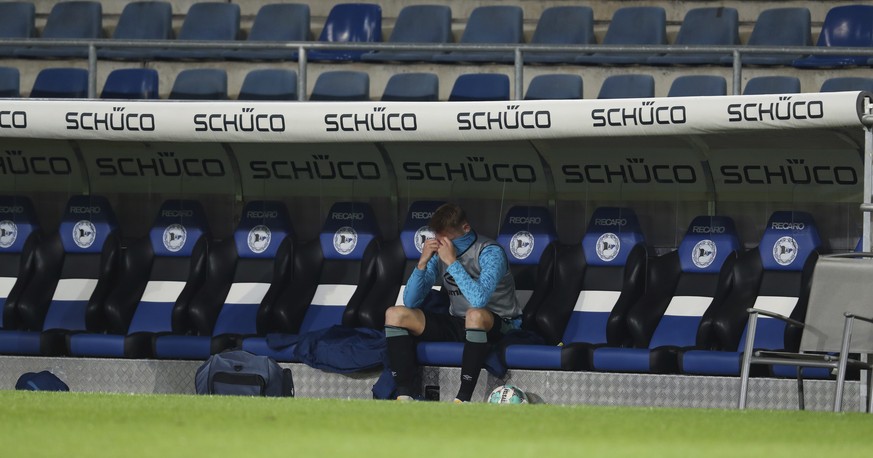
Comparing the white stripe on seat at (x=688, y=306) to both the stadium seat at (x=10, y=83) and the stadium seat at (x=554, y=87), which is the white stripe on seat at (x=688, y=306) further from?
the stadium seat at (x=10, y=83)

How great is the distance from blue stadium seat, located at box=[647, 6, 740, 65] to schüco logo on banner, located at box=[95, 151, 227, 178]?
4056 mm

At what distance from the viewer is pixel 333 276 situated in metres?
11.0

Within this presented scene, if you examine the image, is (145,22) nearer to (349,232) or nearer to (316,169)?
(316,169)

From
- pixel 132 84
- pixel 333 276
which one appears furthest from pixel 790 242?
pixel 132 84

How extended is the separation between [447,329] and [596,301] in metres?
1.12

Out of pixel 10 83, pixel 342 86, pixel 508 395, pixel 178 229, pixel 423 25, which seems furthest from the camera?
pixel 423 25

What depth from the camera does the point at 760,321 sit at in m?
9.88

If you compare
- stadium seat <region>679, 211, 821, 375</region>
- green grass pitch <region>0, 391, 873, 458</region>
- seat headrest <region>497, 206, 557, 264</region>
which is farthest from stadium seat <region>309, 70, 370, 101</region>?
green grass pitch <region>0, 391, 873, 458</region>

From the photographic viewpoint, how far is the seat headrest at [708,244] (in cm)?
1026

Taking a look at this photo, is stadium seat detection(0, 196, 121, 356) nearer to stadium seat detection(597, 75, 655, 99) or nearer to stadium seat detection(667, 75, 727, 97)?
stadium seat detection(597, 75, 655, 99)

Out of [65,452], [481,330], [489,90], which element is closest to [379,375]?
[481,330]

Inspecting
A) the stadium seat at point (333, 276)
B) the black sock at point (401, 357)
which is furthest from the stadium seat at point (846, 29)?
the black sock at point (401, 357)

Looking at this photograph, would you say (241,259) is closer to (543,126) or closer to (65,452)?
(543,126)

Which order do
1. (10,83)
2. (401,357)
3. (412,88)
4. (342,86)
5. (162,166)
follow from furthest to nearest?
1. (10,83)
2. (342,86)
3. (412,88)
4. (162,166)
5. (401,357)
